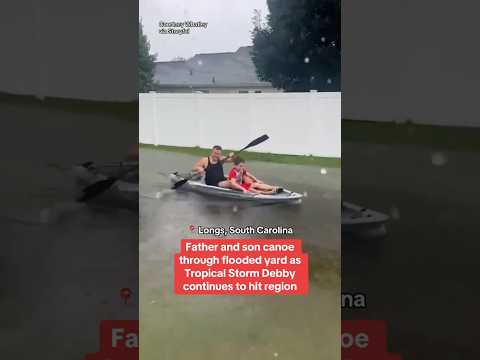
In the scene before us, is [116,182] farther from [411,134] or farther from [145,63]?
[411,134]

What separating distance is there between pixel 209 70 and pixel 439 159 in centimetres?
231

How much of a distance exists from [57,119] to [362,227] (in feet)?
10.2

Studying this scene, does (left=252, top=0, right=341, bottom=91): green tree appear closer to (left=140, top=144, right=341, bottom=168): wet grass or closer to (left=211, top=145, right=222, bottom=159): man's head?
(left=140, top=144, right=341, bottom=168): wet grass

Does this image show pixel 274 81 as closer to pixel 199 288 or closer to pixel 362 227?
pixel 362 227

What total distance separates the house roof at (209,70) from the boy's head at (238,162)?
0.67 metres

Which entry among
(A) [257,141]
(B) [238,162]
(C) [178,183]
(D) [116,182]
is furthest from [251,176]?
(D) [116,182]

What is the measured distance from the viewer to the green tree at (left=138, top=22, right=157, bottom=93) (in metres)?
3.27

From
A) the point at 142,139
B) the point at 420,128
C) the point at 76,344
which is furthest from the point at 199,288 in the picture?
the point at 420,128

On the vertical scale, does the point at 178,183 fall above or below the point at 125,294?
above

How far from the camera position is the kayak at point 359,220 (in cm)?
341

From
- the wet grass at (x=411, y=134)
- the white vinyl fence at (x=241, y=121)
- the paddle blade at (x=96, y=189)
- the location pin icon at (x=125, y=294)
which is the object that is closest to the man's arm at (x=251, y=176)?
the white vinyl fence at (x=241, y=121)

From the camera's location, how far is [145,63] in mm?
3291

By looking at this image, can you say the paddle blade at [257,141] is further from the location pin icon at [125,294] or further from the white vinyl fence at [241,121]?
the location pin icon at [125,294]

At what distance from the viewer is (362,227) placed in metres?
3.44
